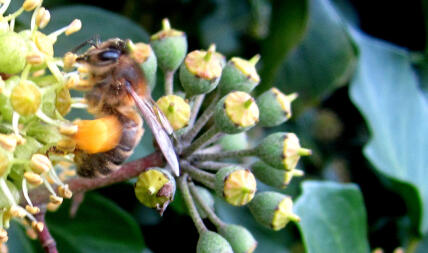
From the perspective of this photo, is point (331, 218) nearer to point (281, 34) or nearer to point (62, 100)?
point (281, 34)

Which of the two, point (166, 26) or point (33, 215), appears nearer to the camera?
A: point (33, 215)

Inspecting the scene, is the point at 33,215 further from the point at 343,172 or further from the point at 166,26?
the point at 343,172

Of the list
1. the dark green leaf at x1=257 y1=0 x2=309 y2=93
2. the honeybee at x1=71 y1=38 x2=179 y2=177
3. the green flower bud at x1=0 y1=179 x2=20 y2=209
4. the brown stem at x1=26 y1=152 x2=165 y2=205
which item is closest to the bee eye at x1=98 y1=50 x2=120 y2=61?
the honeybee at x1=71 y1=38 x2=179 y2=177

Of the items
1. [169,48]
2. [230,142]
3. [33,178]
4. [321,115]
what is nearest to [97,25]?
[169,48]

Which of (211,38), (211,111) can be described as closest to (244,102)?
(211,111)

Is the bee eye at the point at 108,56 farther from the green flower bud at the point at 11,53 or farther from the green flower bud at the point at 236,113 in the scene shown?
the green flower bud at the point at 236,113

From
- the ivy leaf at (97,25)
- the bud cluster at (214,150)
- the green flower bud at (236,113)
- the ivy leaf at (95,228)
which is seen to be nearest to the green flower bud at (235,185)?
the bud cluster at (214,150)
